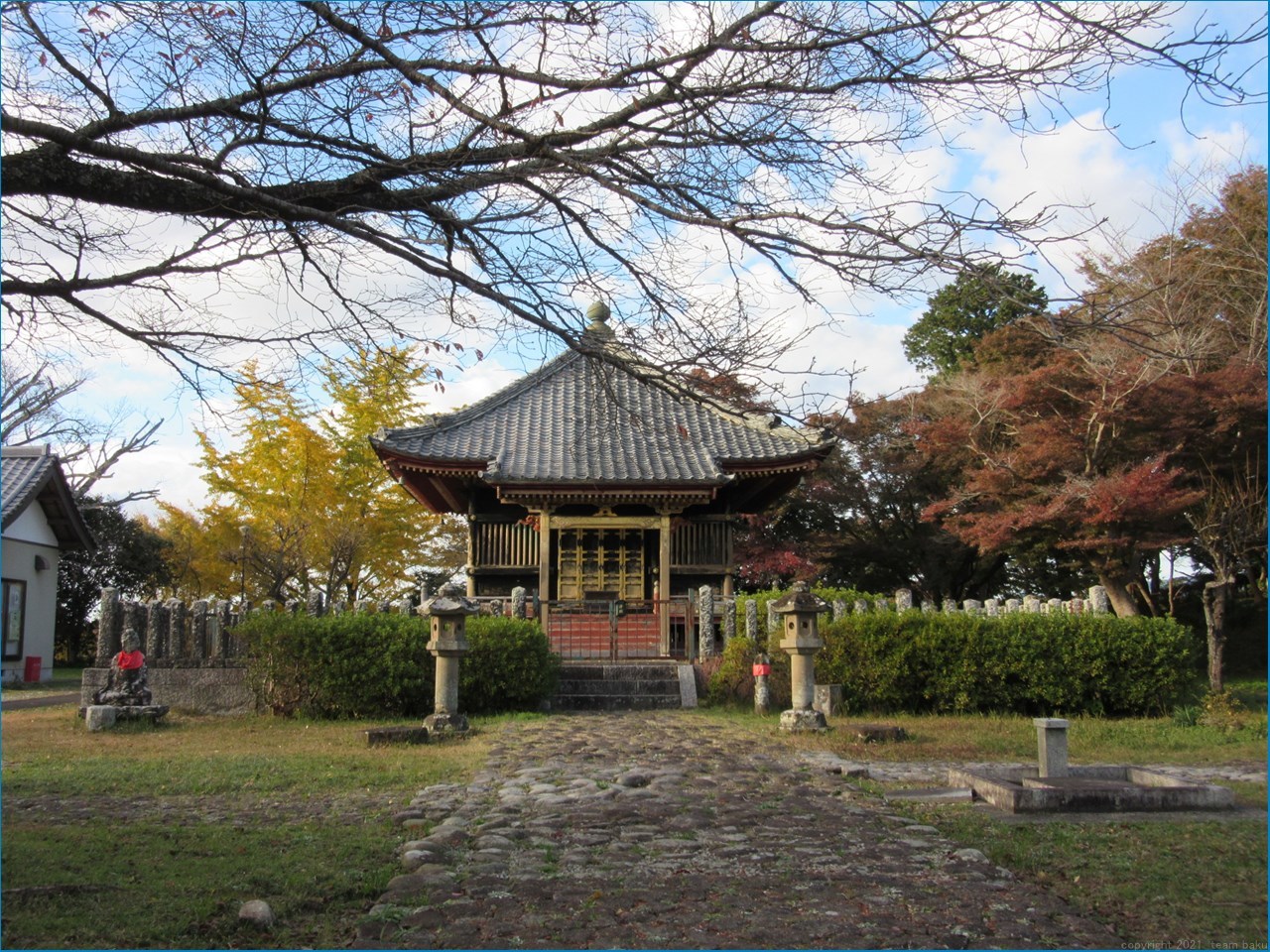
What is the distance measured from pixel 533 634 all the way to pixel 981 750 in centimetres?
669

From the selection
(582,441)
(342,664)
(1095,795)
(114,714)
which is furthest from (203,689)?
(1095,795)

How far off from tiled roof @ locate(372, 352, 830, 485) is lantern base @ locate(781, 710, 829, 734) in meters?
7.71

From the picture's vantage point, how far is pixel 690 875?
5.53 meters

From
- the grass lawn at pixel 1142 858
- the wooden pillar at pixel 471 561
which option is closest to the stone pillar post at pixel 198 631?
the wooden pillar at pixel 471 561

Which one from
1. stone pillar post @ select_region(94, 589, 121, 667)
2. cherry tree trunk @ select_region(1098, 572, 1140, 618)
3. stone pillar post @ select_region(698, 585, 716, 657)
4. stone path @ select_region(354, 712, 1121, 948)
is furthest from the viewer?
cherry tree trunk @ select_region(1098, 572, 1140, 618)

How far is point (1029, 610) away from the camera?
15914 mm

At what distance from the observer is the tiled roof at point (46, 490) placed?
24.8 meters

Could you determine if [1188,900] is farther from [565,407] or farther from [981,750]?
[565,407]

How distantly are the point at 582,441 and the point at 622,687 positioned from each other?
7.70 meters

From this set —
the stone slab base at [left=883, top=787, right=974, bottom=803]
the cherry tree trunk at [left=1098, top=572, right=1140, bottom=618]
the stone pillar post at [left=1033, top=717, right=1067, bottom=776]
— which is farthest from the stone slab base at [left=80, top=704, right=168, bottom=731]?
the cherry tree trunk at [left=1098, top=572, right=1140, bottom=618]

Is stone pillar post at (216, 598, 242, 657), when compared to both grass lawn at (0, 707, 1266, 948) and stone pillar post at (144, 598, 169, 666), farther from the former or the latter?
grass lawn at (0, 707, 1266, 948)

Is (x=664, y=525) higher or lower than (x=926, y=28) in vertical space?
lower

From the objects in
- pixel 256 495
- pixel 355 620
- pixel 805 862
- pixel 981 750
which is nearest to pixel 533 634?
pixel 355 620

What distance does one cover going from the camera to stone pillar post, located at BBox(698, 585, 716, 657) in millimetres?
17375
